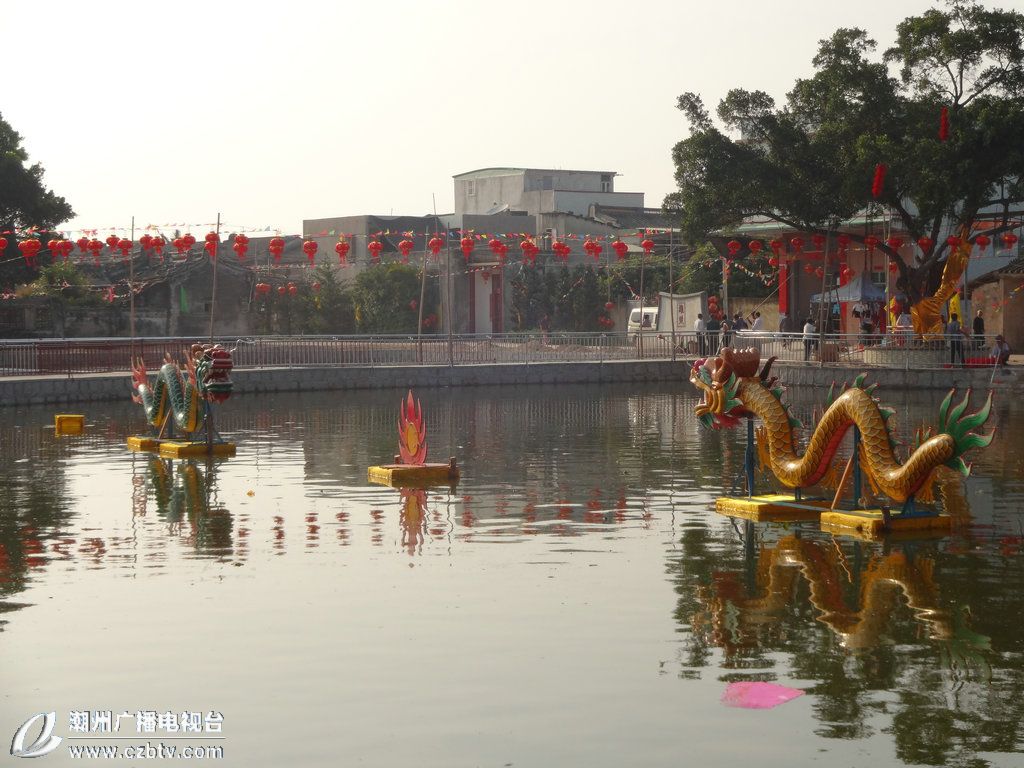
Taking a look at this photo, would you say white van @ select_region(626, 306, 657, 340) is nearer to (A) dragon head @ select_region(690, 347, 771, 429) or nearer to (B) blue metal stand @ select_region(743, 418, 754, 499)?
(A) dragon head @ select_region(690, 347, 771, 429)

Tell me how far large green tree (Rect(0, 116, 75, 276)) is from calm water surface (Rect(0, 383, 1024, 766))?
3373cm

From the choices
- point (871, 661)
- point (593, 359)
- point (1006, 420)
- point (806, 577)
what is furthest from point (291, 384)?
point (871, 661)

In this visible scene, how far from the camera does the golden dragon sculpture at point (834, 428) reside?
48.5ft

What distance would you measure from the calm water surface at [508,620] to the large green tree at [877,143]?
816 inches

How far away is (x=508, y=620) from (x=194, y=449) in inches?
559

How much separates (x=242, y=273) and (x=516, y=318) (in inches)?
481

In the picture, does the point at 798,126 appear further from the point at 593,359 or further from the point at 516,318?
the point at 516,318

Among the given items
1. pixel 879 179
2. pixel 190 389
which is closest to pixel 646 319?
pixel 879 179

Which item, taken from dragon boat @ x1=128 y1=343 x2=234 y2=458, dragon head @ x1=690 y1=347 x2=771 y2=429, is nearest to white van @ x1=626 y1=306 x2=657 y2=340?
dragon boat @ x1=128 y1=343 x2=234 y2=458

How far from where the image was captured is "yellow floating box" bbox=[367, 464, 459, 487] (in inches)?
821

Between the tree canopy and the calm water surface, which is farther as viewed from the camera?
the tree canopy

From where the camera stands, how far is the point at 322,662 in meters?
10.7

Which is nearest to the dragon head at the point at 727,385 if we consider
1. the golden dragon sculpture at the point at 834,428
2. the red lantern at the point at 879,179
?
the golden dragon sculpture at the point at 834,428

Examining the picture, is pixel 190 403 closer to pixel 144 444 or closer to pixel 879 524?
pixel 144 444
